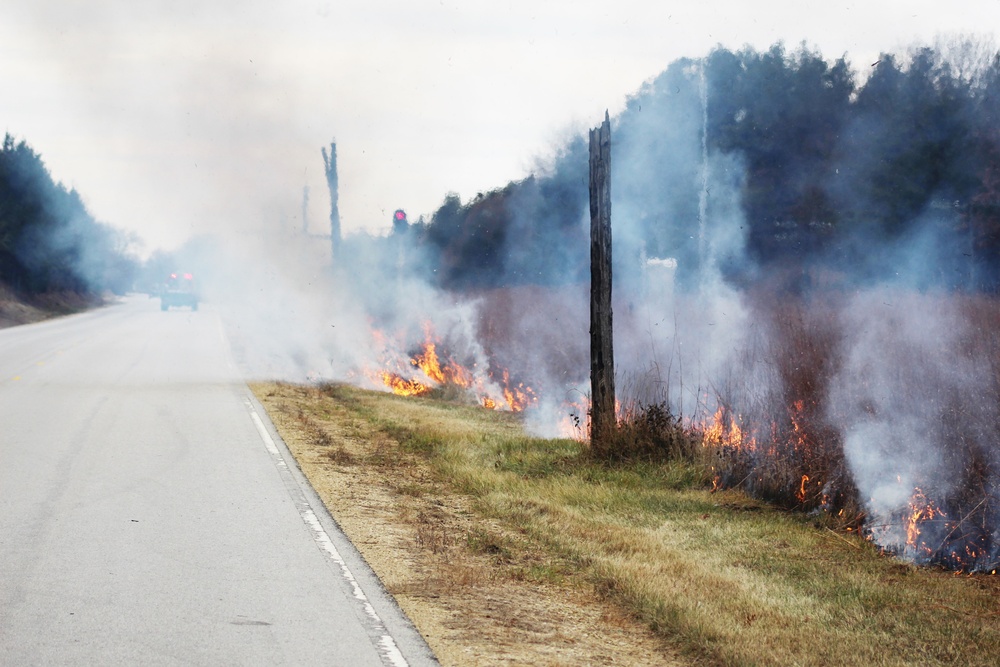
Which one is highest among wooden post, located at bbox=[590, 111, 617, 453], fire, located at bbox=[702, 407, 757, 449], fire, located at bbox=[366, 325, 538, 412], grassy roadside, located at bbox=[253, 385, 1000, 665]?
wooden post, located at bbox=[590, 111, 617, 453]

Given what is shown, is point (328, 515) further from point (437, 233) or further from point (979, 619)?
point (437, 233)

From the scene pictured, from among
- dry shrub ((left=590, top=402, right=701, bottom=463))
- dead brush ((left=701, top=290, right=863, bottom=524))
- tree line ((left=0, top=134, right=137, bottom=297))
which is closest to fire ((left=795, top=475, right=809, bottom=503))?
dead brush ((left=701, top=290, right=863, bottom=524))

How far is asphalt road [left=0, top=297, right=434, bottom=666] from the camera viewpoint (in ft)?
18.1

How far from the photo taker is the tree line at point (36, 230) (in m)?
59.5

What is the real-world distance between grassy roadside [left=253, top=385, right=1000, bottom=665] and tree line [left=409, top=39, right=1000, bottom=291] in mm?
16729

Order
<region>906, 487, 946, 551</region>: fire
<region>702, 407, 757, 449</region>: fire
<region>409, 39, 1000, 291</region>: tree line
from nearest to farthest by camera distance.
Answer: <region>906, 487, 946, 551</region>: fire → <region>702, 407, 757, 449</region>: fire → <region>409, 39, 1000, 291</region>: tree line

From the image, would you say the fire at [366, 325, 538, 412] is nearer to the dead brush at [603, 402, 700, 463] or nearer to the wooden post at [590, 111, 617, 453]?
the wooden post at [590, 111, 617, 453]

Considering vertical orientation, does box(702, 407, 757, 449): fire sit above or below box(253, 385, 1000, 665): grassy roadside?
above

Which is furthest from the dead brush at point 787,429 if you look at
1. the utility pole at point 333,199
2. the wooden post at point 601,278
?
the utility pole at point 333,199

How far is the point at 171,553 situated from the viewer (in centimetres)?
742

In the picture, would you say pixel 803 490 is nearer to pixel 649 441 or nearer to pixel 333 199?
pixel 649 441

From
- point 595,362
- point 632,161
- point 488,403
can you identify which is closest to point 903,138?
point 632,161

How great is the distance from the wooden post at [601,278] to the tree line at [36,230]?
5274 cm

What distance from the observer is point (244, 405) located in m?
17.2
